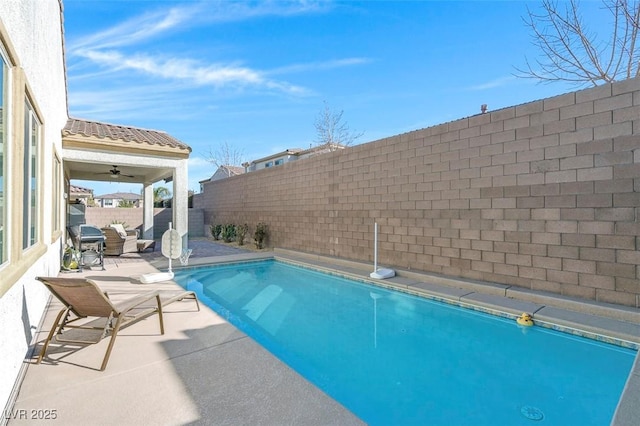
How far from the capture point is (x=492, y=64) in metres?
11.1

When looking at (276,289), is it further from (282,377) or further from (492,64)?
(492,64)

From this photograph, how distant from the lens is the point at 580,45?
1059 centimetres

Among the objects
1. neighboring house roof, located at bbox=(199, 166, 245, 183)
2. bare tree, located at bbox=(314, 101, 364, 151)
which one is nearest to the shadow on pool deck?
bare tree, located at bbox=(314, 101, 364, 151)

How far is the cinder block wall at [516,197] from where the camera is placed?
514 centimetres

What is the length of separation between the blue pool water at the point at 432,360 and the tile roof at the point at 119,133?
5579mm

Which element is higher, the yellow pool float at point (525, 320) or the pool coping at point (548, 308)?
the pool coping at point (548, 308)

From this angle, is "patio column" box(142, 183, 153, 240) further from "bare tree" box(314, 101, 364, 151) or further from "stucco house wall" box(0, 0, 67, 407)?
"bare tree" box(314, 101, 364, 151)

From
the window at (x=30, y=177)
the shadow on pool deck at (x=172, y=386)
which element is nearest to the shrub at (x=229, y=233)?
the window at (x=30, y=177)

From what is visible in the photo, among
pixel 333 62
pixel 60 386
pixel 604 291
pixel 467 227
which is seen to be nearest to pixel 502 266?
pixel 467 227

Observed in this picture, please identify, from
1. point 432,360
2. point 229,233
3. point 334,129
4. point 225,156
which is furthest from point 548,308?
point 225,156

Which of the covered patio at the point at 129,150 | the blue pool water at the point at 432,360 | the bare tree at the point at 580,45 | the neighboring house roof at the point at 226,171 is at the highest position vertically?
the bare tree at the point at 580,45

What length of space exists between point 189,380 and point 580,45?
1409cm

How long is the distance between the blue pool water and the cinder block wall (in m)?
1.36

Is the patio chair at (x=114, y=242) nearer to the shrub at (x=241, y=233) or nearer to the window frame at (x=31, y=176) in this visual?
the shrub at (x=241, y=233)
